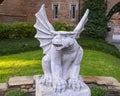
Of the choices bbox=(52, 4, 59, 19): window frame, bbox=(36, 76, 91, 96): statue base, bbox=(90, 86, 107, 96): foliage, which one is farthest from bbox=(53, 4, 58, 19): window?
bbox=(36, 76, 91, 96): statue base

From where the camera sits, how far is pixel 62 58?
5.45 meters

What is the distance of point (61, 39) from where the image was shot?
16.6ft

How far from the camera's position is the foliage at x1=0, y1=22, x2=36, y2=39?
1734cm

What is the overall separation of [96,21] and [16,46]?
650 cm

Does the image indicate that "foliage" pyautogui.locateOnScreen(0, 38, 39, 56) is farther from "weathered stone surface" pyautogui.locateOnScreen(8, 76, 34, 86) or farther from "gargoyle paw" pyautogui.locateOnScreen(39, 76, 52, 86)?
"gargoyle paw" pyautogui.locateOnScreen(39, 76, 52, 86)

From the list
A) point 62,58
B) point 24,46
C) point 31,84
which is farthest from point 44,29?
point 24,46

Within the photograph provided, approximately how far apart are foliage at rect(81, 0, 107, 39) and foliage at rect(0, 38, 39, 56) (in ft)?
14.0

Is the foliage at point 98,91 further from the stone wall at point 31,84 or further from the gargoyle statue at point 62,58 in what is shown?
the gargoyle statue at point 62,58

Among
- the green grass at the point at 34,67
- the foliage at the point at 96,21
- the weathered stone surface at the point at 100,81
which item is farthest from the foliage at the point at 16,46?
the weathered stone surface at the point at 100,81

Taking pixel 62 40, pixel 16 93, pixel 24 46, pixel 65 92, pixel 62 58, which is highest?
pixel 62 40

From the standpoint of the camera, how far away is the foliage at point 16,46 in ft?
47.6

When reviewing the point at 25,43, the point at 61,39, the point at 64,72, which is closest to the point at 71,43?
the point at 61,39

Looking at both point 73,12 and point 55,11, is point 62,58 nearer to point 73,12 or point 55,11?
point 73,12

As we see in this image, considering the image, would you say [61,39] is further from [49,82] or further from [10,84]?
[10,84]
